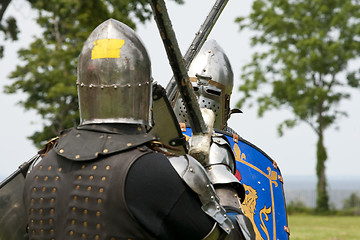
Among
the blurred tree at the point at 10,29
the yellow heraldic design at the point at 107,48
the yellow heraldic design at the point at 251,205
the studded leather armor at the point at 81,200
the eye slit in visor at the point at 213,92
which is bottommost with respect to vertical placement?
the yellow heraldic design at the point at 251,205

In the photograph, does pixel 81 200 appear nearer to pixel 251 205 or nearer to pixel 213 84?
pixel 251 205

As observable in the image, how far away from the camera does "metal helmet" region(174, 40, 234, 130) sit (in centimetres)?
508

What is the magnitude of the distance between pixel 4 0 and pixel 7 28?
7.54ft

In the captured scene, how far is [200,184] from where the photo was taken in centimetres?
279

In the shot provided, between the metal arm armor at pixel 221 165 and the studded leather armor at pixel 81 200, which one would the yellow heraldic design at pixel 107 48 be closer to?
the studded leather armor at pixel 81 200

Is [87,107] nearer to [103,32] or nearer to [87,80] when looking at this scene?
[87,80]

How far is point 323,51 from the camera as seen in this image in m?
27.6

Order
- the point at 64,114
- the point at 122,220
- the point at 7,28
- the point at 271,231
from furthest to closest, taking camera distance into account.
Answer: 1. the point at 64,114
2. the point at 7,28
3. the point at 271,231
4. the point at 122,220

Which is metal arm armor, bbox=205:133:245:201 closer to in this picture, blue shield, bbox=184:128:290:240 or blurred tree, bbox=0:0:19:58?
blue shield, bbox=184:128:290:240

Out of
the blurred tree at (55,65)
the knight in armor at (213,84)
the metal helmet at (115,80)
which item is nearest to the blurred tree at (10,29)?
the blurred tree at (55,65)

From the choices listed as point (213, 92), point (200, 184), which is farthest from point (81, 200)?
point (213, 92)

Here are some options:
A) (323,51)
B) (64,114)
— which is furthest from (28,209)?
(323,51)

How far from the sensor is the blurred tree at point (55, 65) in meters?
19.7

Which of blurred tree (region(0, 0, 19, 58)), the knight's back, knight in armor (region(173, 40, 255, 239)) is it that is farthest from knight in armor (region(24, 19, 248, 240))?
blurred tree (region(0, 0, 19, 58))
